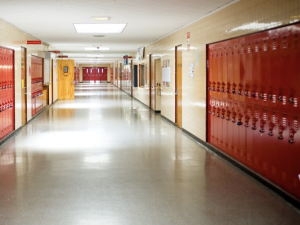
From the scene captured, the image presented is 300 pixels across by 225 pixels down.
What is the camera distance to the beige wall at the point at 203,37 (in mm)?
5121

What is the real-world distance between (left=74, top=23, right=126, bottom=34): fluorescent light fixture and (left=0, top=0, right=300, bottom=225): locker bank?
52mm

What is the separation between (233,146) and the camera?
667 cm

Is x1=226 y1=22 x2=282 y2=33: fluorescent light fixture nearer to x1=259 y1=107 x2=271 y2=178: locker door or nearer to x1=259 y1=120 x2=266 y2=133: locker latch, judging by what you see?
x1=259 y1=107 x2=271 y2=178: locker door

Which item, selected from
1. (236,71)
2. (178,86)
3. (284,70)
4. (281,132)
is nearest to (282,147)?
(281,132)

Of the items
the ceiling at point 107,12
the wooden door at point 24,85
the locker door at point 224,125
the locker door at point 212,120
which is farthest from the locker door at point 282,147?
the wooden door at point 24,85

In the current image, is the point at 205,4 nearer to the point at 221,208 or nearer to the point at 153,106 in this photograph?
the point at 221,208

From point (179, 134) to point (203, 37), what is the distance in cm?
249

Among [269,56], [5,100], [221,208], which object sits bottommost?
[221,208]

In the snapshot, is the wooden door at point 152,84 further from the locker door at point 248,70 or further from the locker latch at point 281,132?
the locker latch at point 281,132

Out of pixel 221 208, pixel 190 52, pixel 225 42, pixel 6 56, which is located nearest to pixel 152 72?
pixel 190 52

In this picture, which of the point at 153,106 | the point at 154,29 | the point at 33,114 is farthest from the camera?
the point at 153,106

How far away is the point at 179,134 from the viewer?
9773 millimetres

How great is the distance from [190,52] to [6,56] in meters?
4.09

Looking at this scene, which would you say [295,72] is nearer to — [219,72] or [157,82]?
[219,72]
